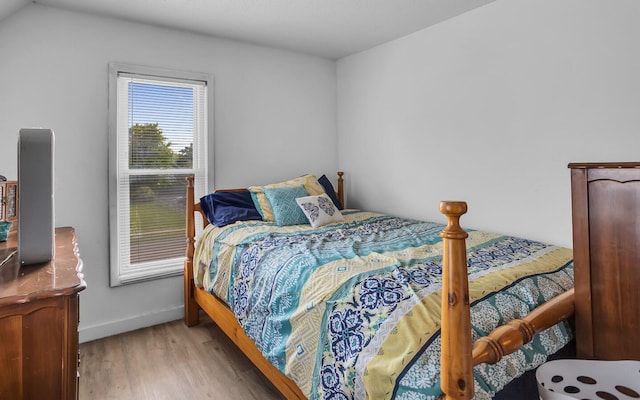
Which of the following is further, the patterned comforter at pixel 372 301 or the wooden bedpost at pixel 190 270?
the wooden bedpost at pixel 190 270

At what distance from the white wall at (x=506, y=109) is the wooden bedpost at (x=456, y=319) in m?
1.68

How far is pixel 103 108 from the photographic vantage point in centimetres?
260

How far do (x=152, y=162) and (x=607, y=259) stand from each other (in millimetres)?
2887

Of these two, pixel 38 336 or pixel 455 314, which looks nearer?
pixel 455 314

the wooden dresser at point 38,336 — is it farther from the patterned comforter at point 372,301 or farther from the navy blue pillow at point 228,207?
the navy blue pillow at point 228,207

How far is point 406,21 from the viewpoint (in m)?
2.74

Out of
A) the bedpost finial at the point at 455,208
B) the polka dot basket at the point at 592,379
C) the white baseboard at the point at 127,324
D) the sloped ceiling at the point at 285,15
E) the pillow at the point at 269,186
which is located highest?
the sloped ceiling at the point at 285,15

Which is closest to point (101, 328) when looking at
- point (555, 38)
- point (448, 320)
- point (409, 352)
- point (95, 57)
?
point (95, 57)

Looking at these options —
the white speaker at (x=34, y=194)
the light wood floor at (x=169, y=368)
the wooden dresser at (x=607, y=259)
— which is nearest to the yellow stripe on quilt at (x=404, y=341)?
the wooden dresser at (x=607, y=259)

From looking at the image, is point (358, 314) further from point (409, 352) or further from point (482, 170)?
point (482, 170)

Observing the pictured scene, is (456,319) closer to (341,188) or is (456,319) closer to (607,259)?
(607,259)

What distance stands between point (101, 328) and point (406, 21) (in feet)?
10.8

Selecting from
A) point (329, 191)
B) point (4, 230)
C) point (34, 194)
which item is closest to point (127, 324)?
point (4, 230)

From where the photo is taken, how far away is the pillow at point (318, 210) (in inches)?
108
